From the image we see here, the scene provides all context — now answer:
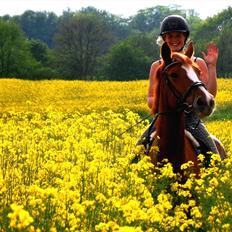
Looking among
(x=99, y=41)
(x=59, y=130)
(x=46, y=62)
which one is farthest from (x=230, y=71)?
(x=59, y=130)

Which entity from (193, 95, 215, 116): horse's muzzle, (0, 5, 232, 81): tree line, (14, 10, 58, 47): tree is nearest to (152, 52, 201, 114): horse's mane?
(193, 95, 215, 116): horse's muzzle

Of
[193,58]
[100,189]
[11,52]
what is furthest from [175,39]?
[11,52]

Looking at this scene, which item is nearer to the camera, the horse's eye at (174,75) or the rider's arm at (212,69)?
the horse's eye at (174,75)

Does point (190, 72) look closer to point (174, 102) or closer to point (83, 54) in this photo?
point (174, 102)

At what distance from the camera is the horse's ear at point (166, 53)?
5926mm

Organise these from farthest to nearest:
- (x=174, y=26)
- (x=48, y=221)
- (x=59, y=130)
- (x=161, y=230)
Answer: (x=59, y=130)
(x=174, y=26)
(x=161, y=230)
(x=48, y=221)

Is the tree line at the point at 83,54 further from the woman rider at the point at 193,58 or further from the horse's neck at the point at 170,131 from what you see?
the horse's neck at the point at 170,131

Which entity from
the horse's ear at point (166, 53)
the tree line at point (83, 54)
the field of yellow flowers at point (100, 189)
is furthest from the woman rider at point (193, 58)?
the tree line at point (83, 54)

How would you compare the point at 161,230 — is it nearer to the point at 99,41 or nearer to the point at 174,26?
the point at 174,26

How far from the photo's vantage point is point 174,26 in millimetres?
6988

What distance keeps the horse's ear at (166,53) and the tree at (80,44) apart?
64228 millimetres

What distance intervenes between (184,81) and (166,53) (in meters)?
0.44

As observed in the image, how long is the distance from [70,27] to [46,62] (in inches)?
237

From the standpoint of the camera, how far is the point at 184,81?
5715mm
